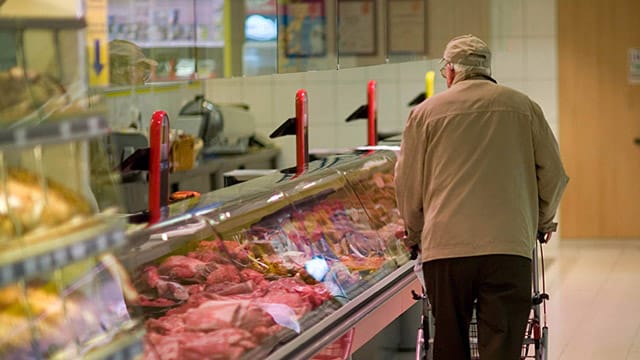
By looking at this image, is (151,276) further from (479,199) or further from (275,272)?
(479,199)

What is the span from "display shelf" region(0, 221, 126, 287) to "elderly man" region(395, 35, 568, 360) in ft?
7.30

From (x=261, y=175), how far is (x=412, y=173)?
188cm

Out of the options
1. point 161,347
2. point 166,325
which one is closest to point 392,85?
point 166,325

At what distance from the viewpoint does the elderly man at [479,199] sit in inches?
169

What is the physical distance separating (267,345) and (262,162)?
6956 millimetres

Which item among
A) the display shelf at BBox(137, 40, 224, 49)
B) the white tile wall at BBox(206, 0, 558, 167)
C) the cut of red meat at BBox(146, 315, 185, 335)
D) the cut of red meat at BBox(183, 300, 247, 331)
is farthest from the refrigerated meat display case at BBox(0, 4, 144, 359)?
the white tile wall at BBox(206, 0, 558, 167)

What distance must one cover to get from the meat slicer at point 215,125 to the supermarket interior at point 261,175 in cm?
2

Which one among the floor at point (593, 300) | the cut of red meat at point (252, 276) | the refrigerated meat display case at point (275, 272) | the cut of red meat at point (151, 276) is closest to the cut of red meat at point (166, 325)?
the refrigerated meat display case at point (275, 272)

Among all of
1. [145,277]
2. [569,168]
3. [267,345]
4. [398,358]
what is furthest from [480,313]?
[569,168]

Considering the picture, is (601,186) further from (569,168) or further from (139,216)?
(139,216)

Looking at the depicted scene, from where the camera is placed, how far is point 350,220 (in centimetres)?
570

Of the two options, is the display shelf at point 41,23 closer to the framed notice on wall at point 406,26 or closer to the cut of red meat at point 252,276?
the cut of red meat at point 252,276

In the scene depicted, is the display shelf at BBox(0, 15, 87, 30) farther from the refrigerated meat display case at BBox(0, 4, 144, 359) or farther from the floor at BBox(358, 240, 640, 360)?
the floor at BBox(358, 240, 640, 360)

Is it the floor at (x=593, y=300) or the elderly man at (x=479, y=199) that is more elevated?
the elderly man at (x=479, y=199)
